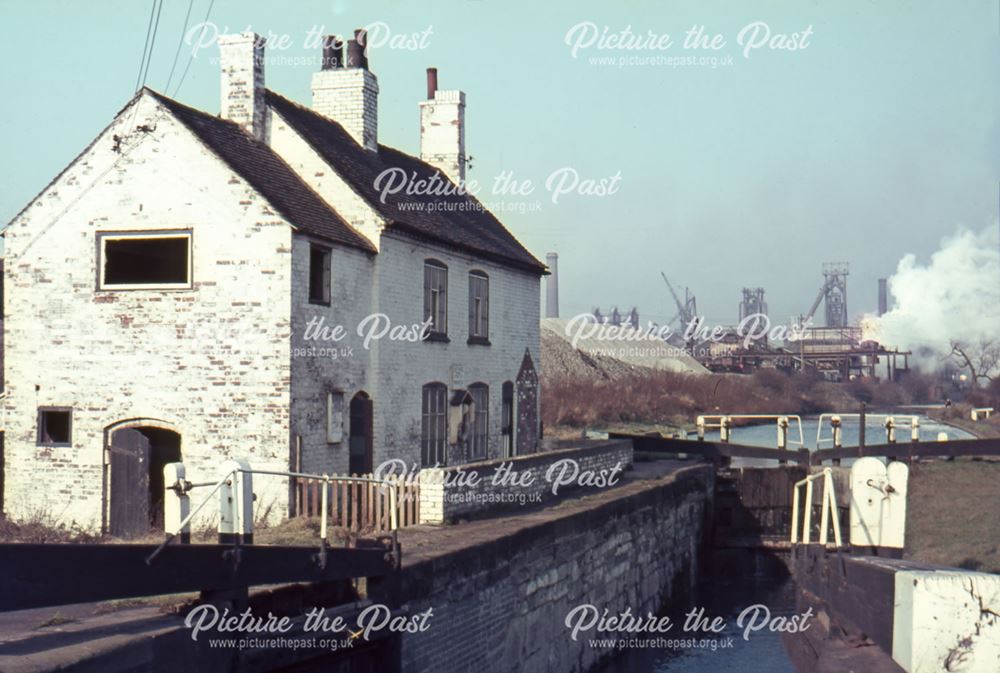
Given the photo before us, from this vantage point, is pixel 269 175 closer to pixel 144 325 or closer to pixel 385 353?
pixel 144 325

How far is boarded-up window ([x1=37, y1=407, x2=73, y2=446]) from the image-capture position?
16.9m

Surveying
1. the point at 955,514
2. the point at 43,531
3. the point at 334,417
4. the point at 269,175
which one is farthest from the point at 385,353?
the point at 955,514

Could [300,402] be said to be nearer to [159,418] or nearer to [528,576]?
[159,418]

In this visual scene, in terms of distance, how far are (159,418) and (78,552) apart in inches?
407

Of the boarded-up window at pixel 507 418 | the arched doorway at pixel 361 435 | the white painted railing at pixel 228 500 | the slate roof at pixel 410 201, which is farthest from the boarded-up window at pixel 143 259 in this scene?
the white painted railing at pixel 228 500

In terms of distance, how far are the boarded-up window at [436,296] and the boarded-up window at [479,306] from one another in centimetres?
135

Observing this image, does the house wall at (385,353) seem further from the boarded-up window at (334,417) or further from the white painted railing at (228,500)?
the white painted railing at (228,500)

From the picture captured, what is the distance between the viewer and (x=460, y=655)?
1169cm

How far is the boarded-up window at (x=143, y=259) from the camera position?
16.7 m

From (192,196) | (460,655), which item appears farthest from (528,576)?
(192,196)

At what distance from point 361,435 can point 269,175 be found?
4358 mm

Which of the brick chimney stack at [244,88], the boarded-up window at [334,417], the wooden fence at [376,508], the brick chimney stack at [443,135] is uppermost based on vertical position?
the brick chimney stack at [443,135]

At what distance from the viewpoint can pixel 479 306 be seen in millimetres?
23172

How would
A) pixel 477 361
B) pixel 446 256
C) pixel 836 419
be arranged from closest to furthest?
pixel 446 256 < pixel 477 361 < pixel 836 419
